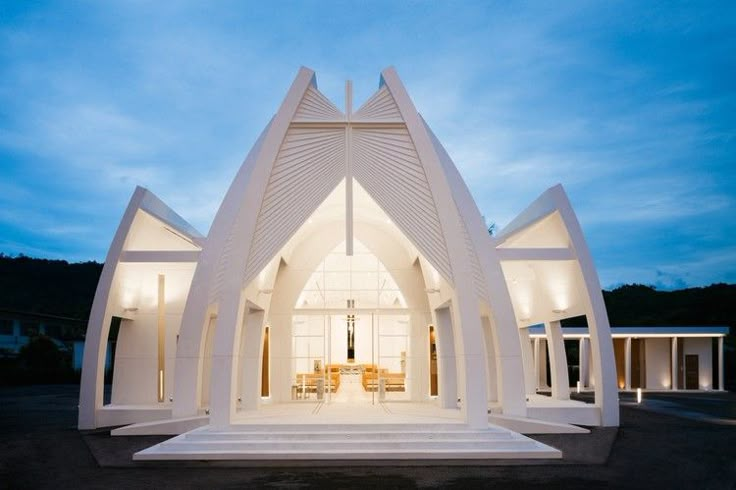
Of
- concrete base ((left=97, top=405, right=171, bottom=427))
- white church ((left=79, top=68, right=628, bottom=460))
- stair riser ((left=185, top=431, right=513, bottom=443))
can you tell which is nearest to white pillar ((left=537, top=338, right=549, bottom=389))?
white church ((left=79, top=68, right=628, bottom=460))

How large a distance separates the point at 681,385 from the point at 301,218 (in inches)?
1007

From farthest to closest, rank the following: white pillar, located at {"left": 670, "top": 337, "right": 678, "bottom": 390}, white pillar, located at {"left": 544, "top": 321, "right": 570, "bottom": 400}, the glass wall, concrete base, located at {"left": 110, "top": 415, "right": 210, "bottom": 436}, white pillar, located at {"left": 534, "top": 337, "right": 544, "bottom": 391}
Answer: white pillar, located at {"left": 534, "top": 337, "right": 544, "bottom": 391}
white pillar, located at {"left": 670, "top": 337, "right": 678, "bottom": 390}
white pillar, located at {"left": 544, "top": 321, "right": 570, "bottom": 400}
the glass wall
concrete base, located at {"left": 110, "top": 415, "right": 210, "bottom": 436}

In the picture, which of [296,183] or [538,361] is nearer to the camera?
[296,183]

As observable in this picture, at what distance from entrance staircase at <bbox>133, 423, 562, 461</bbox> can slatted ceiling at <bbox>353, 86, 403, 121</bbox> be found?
6.03 meters

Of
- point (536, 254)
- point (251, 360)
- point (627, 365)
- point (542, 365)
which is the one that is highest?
point (536, 254)

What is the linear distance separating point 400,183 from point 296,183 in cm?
209

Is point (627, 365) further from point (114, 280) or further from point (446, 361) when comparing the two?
point (114, 280)

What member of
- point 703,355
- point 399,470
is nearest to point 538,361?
point 703,355

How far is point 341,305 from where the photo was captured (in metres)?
21.7

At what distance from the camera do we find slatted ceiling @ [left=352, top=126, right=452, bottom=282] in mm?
14586

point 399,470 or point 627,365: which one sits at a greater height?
point 627,365

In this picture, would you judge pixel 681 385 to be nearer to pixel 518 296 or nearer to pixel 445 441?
pixel 518 296

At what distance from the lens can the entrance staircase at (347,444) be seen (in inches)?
471

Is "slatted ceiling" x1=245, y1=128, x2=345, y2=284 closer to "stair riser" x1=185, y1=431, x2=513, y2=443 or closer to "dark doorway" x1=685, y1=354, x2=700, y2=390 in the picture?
"stair riser" x1=185, y1=431, x2=513, y2=443
